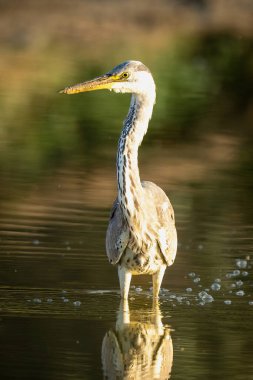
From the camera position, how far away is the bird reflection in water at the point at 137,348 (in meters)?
8.44

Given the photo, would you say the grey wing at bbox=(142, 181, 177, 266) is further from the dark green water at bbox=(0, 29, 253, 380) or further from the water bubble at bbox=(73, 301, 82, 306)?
the water bubble at bbox=(73, 301, 82, 306)

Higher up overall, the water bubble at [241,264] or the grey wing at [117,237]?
the grey wing at [117,237]

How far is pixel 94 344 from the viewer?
909 centimetres

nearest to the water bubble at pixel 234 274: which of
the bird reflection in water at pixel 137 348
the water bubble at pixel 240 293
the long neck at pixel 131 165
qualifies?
the water bubble at pixel 240 293

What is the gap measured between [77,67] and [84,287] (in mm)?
17641

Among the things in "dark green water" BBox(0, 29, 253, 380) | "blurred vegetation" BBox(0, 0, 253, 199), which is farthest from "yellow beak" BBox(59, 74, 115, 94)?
"blurred vegetation" BBox(0, 0, 253, 199)

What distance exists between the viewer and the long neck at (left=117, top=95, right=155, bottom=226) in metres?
10.3

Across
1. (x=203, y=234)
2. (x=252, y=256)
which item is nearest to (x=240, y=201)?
(x=203, y=234)

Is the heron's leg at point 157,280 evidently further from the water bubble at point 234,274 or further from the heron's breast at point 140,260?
the water bubble at point 234,274

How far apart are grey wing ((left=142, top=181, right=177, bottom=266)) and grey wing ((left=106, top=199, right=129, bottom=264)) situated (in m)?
0.28

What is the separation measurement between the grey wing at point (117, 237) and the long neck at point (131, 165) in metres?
0.12

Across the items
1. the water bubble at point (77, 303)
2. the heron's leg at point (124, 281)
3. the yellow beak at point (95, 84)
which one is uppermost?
the yellow beak at point (95, 84)

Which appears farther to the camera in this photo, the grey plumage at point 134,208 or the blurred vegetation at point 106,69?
the blurred vegetation at point 106,69

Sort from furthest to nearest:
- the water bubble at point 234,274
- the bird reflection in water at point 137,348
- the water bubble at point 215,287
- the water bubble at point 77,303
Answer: the water bubble at point 234,274, the water bubble at point 215,287, the water bubble at point 77,303, the bird reflection in water at point 137,348
